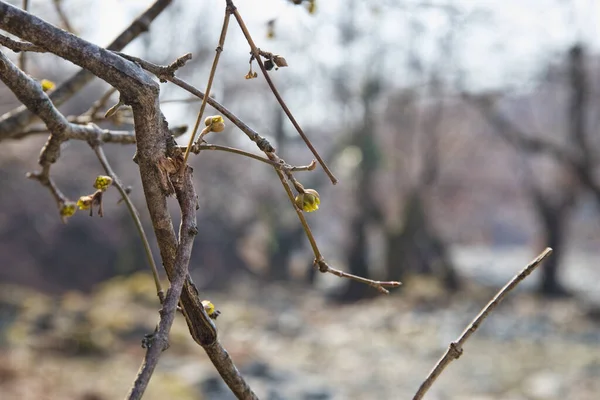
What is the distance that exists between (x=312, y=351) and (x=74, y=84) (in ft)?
22.0

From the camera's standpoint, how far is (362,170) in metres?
12.7

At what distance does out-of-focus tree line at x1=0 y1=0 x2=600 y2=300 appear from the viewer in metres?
10.4

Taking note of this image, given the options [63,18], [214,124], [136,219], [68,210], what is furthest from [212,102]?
[63,18]

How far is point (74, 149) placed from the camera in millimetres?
10898

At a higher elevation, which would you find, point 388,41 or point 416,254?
point 388,41

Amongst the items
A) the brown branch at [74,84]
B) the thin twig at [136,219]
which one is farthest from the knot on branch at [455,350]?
the brown branch at [74,84]

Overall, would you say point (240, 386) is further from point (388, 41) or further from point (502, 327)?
point (388, 41)

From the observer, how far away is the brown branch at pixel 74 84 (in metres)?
1.37

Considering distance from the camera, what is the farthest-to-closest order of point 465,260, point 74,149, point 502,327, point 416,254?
point 465,260, point 416,254, point 74,149, point 502,327

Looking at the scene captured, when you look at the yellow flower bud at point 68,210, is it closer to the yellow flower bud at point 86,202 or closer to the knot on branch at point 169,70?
the yellow flower bud at point 86,202

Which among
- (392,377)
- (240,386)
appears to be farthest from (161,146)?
(392,377)

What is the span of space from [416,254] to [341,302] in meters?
1.91

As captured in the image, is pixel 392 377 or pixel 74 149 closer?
pixel 392 377

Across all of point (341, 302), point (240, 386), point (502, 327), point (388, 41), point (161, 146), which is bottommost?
point (240, 386)
